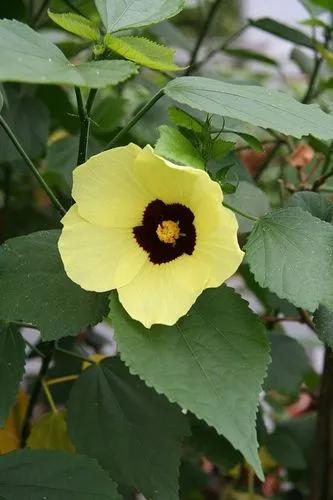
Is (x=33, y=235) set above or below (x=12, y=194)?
above

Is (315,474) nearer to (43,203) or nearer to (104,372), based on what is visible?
(104,372)

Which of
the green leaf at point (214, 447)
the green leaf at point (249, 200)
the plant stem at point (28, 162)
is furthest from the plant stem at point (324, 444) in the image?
the plant stem at point (28, 162)

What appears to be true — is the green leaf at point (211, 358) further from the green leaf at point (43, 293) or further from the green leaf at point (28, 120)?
the green leaf at point (28, 120)

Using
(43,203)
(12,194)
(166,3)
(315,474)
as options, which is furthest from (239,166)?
(43,203)

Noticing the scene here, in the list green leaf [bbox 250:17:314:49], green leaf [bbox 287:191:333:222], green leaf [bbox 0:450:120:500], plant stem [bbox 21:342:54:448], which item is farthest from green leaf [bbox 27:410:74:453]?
green leaf [bbox 250:17:314:49]

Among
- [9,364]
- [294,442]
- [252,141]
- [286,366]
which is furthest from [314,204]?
[294,442]
